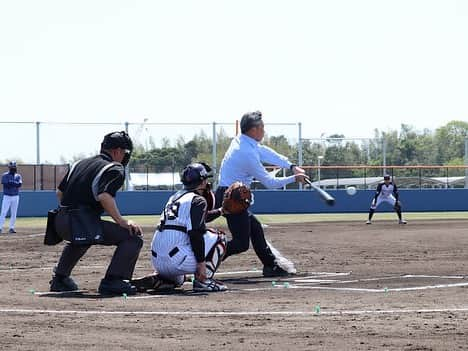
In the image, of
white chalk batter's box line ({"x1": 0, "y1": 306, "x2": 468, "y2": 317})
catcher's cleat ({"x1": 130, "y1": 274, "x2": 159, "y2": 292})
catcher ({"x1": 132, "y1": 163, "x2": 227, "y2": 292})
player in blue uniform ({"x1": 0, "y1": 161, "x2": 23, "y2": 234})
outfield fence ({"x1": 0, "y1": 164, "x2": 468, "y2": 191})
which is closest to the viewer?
white chalk batter's box line ({"x1": 0, "y1": 306, "x2": 468, "y2": 317})

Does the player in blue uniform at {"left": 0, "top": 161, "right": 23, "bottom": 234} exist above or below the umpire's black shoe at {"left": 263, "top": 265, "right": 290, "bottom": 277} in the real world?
above

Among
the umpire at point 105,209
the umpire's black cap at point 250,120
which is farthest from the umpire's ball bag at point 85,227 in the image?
the umpire's black cap at point 250,120

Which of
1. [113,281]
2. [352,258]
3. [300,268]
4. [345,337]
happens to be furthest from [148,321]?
[352,258]

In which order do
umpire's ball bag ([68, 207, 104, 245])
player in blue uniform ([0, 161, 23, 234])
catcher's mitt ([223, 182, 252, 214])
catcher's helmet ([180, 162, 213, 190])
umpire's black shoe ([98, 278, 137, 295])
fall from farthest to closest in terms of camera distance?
player in blue uniform ([0, 161, 23, 234]) < catcher's mitt ([223, 182, 252, 214]) < catcher's helmet ([180, 162, 213, 190]) < umpire's ball bag ([68, 207, 104, 245]) < umpire's black shoe ([98, 278, 137, 295])

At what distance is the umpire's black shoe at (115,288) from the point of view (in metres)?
10.1

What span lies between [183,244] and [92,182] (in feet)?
3.59

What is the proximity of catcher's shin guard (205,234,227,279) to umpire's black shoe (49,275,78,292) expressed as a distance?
1383mm

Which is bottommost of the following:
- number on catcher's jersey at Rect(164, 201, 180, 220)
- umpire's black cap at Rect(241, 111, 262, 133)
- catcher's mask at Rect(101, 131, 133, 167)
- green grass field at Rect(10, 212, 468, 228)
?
green grass field at Rect(10, 212, 468, 228)

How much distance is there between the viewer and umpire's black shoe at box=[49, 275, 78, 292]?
1049cm

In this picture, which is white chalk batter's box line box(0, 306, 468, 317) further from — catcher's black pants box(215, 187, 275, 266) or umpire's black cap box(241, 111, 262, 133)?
umpire's black cap box(241, 111, 262, 133)

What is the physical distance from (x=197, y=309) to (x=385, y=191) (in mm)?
26421

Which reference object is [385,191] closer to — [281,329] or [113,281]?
[113,281]

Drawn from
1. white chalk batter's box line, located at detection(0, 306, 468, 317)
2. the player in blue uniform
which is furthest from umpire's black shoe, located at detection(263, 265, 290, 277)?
the player in blue uniform

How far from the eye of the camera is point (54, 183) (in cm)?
4331
